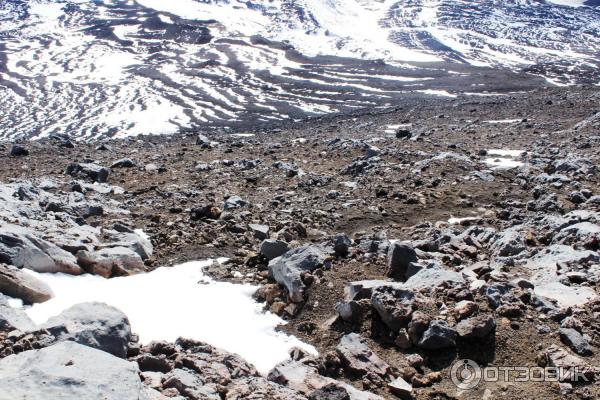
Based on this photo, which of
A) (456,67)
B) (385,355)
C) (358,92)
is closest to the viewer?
(385,355)

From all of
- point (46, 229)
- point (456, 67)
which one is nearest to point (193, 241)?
point (46, 229)

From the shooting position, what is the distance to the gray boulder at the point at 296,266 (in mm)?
7164

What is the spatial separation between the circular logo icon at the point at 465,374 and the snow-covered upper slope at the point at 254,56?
3526 centimetres

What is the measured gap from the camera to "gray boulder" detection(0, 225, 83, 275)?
7.46m

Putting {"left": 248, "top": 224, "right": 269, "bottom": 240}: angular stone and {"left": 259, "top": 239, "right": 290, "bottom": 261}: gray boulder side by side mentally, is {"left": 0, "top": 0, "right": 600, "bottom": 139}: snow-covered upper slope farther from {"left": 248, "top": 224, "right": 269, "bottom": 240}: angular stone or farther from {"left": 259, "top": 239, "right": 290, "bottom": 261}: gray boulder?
{"left": 259, "top": 239, "right": 290, "bottom": 261}: gray boulder

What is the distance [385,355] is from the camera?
19.2ft

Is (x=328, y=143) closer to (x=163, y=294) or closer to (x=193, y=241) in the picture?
(x=193, y=241)

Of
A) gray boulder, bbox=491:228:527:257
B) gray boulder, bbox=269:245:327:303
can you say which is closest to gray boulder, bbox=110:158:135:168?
gray boulder, bbox=269:245:327:303

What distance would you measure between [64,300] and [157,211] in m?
4.28

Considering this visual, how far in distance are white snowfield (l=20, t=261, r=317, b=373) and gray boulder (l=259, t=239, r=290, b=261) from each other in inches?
30.6

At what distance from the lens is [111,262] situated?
8.30 metres

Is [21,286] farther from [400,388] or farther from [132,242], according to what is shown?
[400,388]

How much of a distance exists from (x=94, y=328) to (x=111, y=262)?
307cm

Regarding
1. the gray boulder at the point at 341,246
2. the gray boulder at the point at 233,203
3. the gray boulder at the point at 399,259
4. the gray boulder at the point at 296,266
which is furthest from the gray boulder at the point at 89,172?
the gray boulder at the point at 399,259
